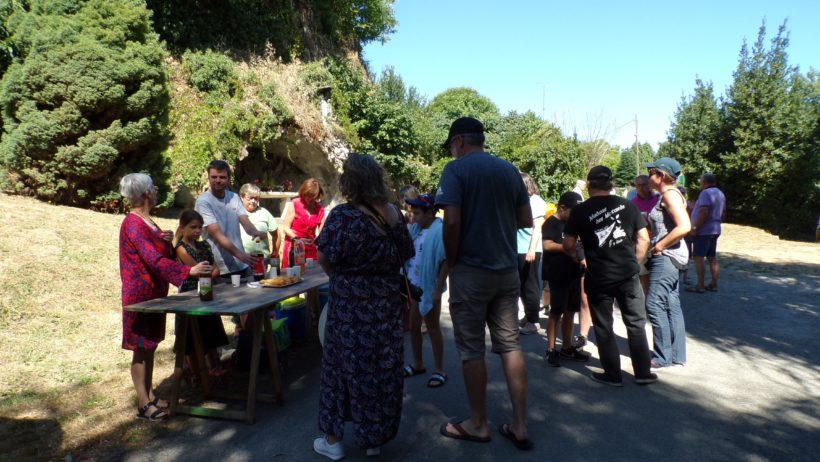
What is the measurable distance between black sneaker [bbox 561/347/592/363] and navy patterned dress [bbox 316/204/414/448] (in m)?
2.32

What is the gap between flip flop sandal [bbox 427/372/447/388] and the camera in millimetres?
4066

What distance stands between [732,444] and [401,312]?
2.22 metres

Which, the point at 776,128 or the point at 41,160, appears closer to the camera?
the point at 41,160

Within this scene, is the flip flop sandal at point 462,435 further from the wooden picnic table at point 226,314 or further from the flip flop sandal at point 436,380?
the wooden picnic table at point 226,314

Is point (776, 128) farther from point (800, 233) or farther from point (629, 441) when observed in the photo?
point (629, 441)

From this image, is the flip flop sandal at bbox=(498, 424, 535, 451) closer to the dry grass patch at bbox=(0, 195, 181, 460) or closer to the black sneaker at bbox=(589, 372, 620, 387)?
the black sneaker at bbox=(589, 372, 620, 387)

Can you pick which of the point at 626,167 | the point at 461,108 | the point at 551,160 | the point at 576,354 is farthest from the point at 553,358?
the point at 626,167

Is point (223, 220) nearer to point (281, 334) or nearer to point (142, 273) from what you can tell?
point (142, 273)

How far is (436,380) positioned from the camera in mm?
4082

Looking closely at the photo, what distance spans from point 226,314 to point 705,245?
7.11 m

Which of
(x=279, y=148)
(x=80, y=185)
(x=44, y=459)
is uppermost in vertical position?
(x=279, y=148)

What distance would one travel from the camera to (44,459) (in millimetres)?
3088

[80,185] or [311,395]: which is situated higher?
[80,185]

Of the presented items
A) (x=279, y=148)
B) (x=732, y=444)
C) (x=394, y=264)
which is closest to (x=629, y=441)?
(x=732, y=444)
